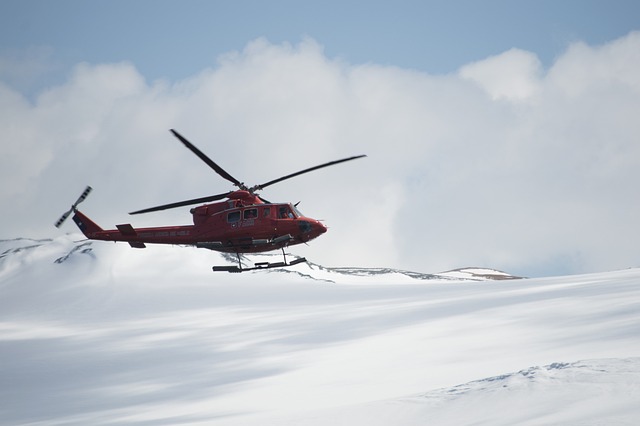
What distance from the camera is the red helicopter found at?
127ft

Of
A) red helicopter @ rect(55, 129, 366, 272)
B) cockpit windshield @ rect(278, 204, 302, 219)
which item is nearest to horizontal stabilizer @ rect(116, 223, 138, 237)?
red helicopter @ rect(55, 129, 366, 272)

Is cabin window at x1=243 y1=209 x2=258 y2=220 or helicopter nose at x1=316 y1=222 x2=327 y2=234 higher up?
cabin window at x1=243 y1=209 x2=258 y2=220

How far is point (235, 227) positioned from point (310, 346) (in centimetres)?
5523

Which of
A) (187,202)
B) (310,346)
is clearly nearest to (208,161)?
(187,202)

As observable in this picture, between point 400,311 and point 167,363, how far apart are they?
29.8 m

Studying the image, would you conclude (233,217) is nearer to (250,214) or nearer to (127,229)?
(250,214)

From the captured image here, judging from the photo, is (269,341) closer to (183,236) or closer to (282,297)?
(282,297)

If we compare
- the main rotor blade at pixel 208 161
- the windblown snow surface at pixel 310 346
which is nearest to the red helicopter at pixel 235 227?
the main rotor blade at pixel 208 161

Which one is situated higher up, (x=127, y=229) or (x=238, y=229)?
(x=127, y=229)

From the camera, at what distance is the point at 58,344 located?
4141 inches

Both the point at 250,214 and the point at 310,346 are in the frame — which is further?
the point at 310,346

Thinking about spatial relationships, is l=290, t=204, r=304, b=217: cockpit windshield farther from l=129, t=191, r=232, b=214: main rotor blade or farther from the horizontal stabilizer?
the horizontal stabilizer

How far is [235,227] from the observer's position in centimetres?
3950

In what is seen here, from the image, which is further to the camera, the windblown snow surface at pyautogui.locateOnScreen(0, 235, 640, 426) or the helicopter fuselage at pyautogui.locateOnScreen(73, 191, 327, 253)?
the windblown snow surface at pyautogui.locateOnScreen(0, 235, 640, 426)
